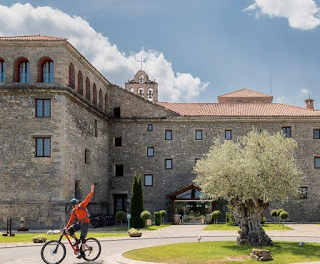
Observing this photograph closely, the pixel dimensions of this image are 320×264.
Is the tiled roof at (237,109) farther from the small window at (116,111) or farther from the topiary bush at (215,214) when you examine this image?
the topiary bush at (215,214)

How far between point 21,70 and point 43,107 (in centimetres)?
318

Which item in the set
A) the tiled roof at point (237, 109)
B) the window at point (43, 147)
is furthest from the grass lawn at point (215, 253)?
the tiled roof at point (237, 109)

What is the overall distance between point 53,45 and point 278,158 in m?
18.8

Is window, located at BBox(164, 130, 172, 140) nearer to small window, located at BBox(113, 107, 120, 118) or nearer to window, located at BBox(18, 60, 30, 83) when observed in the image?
small window, located at BBox(113, 107, 120, 118)

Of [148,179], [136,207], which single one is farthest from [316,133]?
[136,207]

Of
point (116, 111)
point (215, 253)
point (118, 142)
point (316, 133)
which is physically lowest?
point (215, 253)

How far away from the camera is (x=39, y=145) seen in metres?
32.9

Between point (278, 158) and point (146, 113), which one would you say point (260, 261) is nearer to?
point (278, 158)

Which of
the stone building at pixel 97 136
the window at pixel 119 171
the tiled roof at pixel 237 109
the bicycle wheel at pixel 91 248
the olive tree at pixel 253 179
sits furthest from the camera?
the tiled roof at pixel 237 109

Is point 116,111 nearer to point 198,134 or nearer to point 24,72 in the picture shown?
point 198,134

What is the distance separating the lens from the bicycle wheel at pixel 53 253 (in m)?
15.3

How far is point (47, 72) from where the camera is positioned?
111 ft

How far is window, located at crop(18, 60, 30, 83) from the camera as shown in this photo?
33.7 metres

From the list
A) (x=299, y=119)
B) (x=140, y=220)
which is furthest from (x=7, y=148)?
(x=299, y=119)
